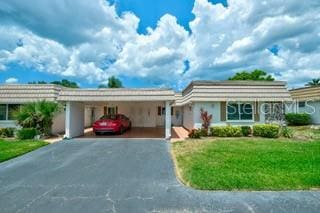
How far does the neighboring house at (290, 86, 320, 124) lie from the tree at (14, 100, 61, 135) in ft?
74.3

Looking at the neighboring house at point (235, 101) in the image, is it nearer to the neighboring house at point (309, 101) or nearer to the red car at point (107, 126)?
the red car at point (107, 126)

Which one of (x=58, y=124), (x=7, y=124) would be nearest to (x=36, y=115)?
(x=58, y=124)

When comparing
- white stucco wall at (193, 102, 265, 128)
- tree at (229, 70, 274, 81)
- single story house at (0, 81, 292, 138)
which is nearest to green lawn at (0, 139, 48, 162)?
single story house at (0, 81, 292, 138)

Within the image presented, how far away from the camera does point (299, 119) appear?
2217cm

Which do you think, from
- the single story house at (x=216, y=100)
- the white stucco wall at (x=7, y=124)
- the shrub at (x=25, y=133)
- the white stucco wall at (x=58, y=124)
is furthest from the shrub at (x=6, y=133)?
the white stucco wall at (x=58, y=124)

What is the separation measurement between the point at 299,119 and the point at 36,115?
75.3ft

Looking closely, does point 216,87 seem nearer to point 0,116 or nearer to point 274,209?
point 274,209

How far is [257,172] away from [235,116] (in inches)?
409

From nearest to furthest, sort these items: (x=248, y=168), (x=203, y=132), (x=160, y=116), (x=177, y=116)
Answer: (x=248, y=168)
(x=203, y=132)
(x=160, y=116)
(x=177, y=116)

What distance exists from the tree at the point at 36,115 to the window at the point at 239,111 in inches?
481

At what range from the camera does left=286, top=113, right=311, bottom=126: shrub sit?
2211cm

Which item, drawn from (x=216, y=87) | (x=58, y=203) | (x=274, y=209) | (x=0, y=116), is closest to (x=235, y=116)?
(x=216, y=87)

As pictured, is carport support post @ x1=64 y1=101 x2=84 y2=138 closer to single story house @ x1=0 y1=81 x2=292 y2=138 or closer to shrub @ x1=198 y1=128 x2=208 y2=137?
single story house @ x1=0 y1=81 x2=292 y2=138

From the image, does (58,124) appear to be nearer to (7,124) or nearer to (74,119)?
(74,119)
